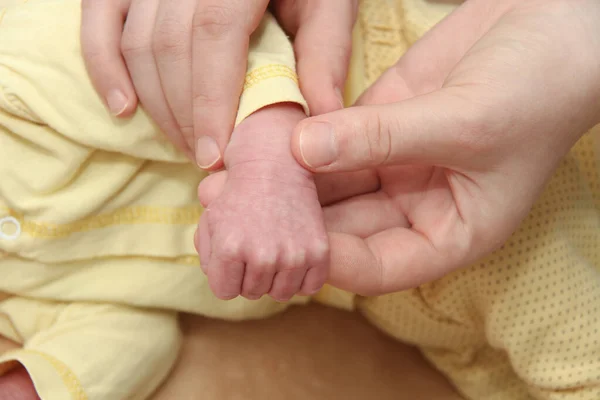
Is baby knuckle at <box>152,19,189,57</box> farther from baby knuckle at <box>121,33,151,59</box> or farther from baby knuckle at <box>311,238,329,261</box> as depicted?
baby knuckle at <box>311,238,329,261</box>

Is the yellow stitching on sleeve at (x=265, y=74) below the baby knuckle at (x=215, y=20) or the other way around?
below

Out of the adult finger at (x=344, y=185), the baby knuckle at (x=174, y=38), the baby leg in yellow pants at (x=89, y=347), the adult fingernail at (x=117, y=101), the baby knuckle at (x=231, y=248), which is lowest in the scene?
the baby leg in yellow pants at (x=89, y=347)

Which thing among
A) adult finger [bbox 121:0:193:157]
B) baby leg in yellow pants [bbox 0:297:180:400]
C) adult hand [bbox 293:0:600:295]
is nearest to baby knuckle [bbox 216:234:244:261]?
adult hand [bbox 293:0:600:295]

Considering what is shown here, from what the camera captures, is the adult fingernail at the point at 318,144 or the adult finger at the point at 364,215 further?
the adult finger at the point at 364,215

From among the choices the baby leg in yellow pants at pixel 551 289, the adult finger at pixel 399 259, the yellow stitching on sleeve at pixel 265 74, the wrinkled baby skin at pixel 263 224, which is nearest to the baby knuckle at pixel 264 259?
the wrinkled baby skin at pixel 263 224

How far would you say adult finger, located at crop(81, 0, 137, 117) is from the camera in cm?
69

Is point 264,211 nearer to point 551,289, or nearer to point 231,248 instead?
point 231,248

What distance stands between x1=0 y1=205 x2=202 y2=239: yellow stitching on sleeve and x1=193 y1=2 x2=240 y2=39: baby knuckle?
0.27m

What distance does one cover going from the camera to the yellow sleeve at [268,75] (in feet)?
2.10

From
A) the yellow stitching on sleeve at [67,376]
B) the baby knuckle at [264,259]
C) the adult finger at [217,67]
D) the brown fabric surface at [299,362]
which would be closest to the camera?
the baby knuckle at [264,259]

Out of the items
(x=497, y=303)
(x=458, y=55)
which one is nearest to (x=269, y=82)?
(x=458, y=55)

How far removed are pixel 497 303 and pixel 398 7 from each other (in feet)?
1.46

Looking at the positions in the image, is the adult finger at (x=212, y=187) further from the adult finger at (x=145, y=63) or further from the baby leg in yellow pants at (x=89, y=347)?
the baby leg in yellow pants at (x=89, y=347)

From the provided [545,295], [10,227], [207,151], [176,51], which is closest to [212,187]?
[207,151]
